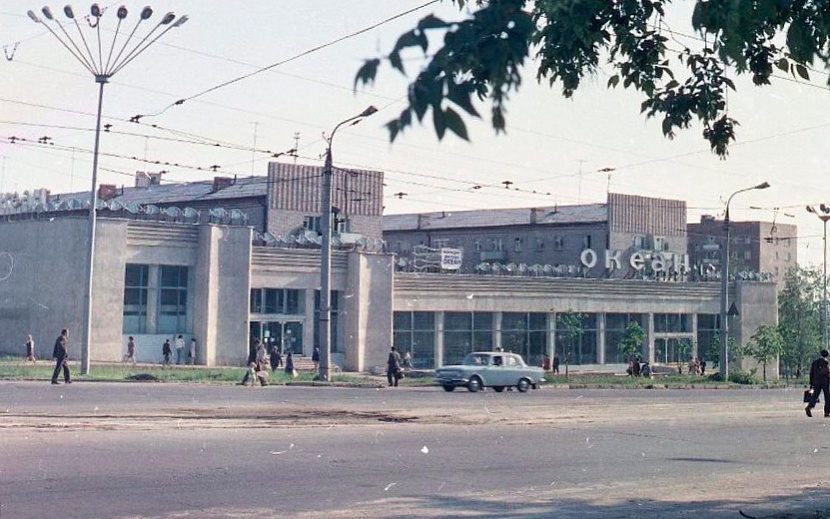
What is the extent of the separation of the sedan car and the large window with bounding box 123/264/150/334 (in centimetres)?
1748

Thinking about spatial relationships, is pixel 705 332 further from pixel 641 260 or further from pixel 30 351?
pixel 30 351

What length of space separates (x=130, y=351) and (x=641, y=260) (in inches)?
1646

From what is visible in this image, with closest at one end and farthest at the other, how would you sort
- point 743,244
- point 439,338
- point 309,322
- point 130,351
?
point 130,351 < point 309,322 < point 439,338 < point 743,244

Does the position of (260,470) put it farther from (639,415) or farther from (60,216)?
(60,216)

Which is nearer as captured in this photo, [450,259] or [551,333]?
[450,259]

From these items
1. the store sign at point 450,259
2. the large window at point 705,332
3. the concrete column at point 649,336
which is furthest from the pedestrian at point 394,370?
the large window at point 705,332

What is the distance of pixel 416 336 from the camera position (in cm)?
5847

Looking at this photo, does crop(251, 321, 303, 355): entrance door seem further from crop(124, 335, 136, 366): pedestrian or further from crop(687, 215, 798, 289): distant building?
crop(687, 215, 798, 289): distant building

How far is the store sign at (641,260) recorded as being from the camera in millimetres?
75812

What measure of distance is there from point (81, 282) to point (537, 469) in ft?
121

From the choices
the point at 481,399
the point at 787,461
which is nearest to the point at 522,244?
the point at 481,399

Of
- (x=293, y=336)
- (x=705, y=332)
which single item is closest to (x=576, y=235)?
(x=705, y=332)

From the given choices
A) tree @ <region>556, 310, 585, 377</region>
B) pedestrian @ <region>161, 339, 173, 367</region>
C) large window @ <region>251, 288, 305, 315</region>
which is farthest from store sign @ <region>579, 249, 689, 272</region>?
pedestrian @ <region>161, 339, 173, 367</region>

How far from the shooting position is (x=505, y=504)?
37.3ft
